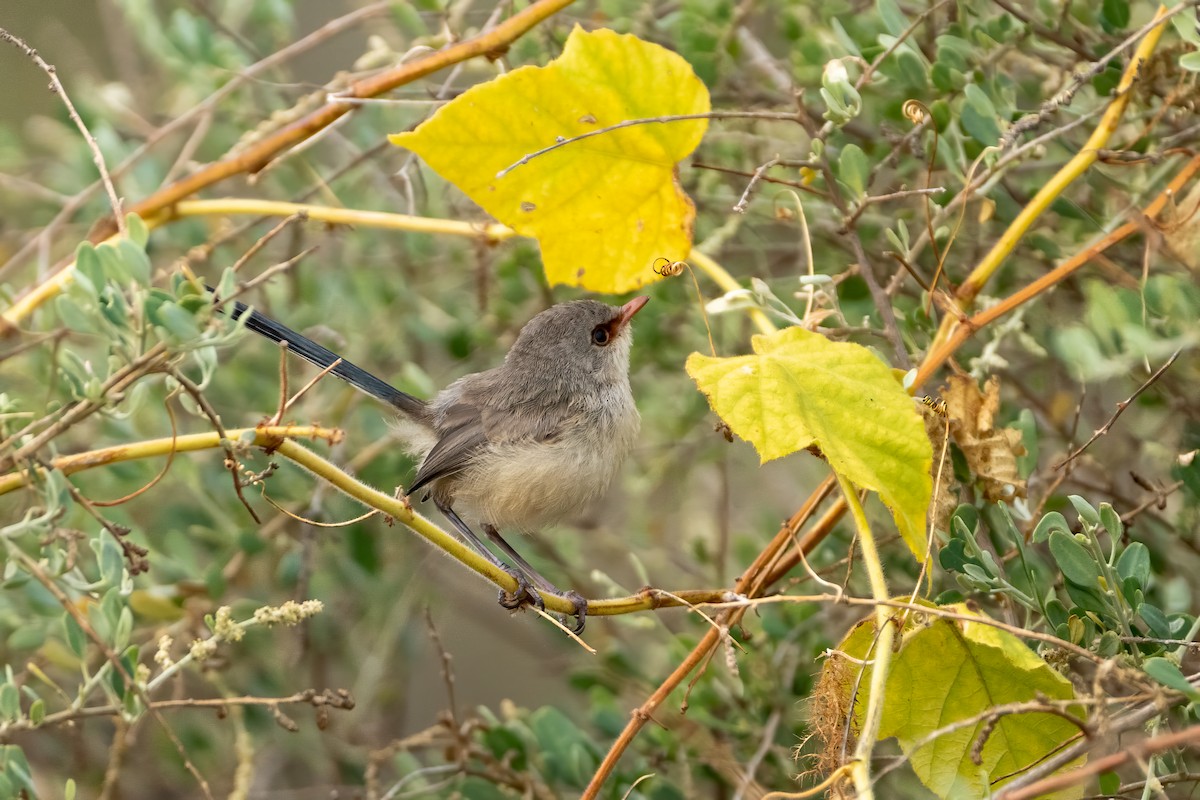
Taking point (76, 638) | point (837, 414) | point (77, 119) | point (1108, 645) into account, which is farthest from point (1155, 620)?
point (77, 119)

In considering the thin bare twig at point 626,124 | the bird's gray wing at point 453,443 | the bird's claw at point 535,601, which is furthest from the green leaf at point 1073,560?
the bird's gray wing at point 453,443

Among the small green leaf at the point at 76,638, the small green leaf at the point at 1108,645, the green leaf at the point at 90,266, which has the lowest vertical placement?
the small green leaf at the point at 1108,645

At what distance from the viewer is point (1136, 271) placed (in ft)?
10.3

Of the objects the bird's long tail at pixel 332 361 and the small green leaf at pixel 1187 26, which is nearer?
the small green leaf at pixel 1187 26

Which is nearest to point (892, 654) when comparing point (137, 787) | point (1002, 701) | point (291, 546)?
point (1002, 701)

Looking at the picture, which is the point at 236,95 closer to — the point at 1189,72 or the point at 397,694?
the point at 397,694

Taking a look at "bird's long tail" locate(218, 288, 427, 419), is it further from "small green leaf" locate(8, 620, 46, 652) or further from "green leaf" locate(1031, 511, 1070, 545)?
"green leaf" locate(1031, 511, 1070, 545)

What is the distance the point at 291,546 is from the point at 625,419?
49.7 inches

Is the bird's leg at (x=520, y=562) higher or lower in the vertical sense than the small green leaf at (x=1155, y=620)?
lower

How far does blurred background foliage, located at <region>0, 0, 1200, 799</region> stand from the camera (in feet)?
8.42

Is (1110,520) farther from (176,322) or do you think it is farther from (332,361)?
(332,361)

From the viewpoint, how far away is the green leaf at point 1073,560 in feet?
7.07

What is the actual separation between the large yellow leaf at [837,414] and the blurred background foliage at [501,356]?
192 millimetres

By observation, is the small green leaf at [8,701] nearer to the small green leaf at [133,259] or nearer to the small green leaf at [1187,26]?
the small green leaf at [133,259]
